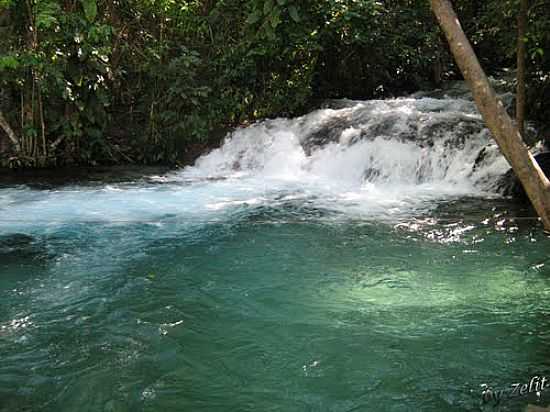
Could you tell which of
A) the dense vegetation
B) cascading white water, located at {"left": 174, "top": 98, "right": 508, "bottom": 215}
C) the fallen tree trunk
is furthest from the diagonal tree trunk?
the fallen tree trunk

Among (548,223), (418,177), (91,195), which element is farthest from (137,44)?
(548,223)

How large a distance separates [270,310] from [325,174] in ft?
18.4

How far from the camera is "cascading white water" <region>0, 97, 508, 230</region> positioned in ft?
26.9

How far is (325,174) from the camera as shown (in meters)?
10.2

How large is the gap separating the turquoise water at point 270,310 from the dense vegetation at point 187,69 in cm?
337

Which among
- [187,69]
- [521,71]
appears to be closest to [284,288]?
[521,71]

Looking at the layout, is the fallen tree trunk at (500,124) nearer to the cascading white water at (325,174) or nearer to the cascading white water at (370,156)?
the cascading white water at (325,174)

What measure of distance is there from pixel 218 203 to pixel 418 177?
3179 mm

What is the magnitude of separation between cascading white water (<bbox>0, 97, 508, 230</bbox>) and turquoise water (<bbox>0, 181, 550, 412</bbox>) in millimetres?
495

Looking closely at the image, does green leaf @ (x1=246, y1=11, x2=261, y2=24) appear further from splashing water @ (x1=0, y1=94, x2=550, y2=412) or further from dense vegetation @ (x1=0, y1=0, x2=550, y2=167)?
splashing water @ (x1=0, y1=94, x2=550, y2=412)

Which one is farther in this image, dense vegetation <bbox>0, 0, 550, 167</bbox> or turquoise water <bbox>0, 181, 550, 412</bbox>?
dense vegetation <bbox>0, 0, 550, 167</bbox>

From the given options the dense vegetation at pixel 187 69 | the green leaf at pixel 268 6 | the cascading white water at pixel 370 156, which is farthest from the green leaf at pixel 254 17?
the cascading white water at pixel 370 156

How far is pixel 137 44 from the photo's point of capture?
40.6 feet

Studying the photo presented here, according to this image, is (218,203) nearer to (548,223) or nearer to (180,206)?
(180,206)
